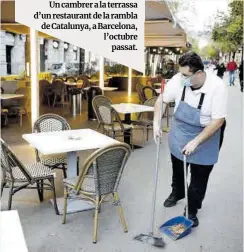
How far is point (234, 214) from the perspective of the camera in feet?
14.6

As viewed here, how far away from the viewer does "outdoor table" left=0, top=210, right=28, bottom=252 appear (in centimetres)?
205

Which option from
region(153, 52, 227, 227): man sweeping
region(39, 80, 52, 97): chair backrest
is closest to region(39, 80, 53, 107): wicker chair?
region(39, 80, 52, 97): chair backrest

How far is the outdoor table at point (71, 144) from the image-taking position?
13.3 feet

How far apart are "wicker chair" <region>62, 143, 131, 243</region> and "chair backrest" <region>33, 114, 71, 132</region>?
135 centimetres

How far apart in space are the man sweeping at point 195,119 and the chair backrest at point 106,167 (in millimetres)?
532

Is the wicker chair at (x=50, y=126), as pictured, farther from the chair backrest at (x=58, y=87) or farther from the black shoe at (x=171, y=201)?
the chair backrest at (x=58, y=87)

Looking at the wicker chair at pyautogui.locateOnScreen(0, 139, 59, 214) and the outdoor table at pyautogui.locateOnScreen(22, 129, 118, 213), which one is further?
the outdoor table at pyautogui.locateOnScreen(22, 129, 118, 213)

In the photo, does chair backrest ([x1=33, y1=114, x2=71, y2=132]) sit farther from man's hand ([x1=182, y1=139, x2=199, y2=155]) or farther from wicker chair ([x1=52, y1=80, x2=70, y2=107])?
wicker chair ([x1=52, y1=80, x2=70, y2=107])

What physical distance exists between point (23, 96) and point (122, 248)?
697 cm

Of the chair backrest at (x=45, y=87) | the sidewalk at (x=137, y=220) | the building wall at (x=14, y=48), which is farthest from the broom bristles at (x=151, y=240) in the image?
the building wall at (x=14, y=48)

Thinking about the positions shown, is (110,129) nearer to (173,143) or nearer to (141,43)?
(173,143)

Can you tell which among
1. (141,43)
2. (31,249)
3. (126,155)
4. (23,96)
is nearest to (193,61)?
(141,43)

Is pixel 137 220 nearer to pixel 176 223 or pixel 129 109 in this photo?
pixel 176 223

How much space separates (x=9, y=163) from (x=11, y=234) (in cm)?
187
